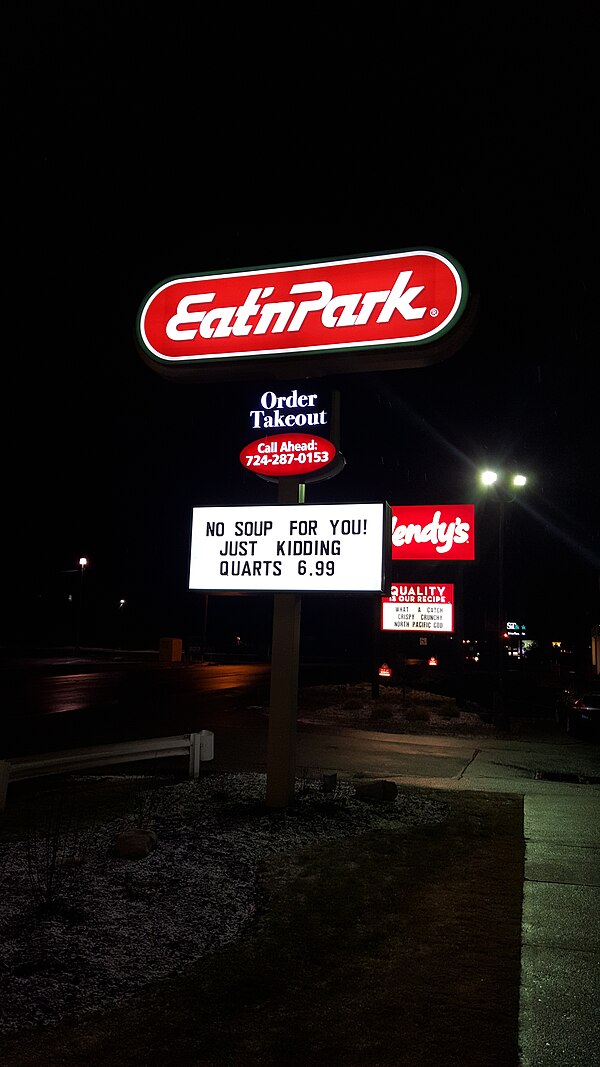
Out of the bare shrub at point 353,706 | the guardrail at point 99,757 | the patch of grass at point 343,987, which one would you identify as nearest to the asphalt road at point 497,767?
the patch of grass at point 343,987

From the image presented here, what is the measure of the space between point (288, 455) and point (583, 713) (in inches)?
514

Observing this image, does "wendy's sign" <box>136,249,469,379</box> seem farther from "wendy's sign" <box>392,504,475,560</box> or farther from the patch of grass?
"wendy's sign" <box>392,504,475,560</box>

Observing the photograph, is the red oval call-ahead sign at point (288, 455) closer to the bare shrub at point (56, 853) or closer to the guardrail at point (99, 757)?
the guardrail at point (99, 757)

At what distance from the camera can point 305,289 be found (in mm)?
10172

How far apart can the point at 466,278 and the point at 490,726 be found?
14.7m

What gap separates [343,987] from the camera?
178 inches

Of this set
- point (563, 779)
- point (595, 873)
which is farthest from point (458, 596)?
point (595, 873)

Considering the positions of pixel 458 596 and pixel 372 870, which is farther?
pixel 458 596

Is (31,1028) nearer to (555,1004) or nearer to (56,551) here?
(555,1004)

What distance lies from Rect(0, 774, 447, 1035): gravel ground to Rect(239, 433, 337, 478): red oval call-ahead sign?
4.21 m

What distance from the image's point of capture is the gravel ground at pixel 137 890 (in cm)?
439

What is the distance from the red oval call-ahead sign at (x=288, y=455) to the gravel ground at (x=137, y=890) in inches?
166

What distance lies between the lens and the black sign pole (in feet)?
30.8

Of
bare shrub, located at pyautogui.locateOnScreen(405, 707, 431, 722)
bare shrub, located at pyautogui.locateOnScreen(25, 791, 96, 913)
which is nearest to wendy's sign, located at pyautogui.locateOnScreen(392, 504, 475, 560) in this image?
bare shrub, located at pyautogui.locateOnScreen(405, 707, 431, 722)
